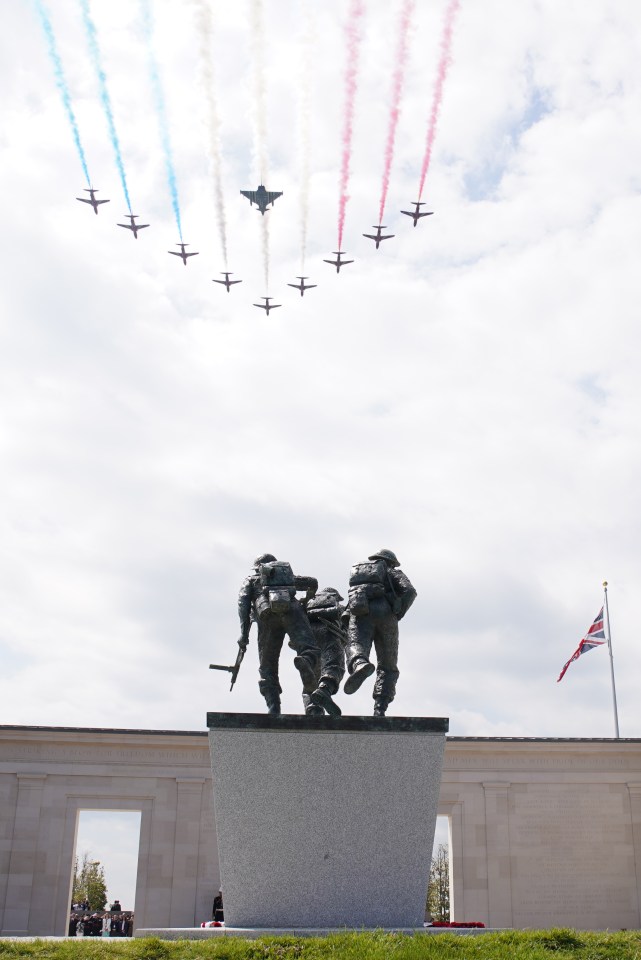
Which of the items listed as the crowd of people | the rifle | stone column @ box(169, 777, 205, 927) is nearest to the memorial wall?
stone column @ box(169, 777, 205, 927)

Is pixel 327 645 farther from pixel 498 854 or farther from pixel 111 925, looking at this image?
pixel 111 925

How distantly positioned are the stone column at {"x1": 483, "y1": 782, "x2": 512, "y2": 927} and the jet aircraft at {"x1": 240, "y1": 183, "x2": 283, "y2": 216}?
24.8m

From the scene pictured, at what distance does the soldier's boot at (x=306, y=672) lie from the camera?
12320mm

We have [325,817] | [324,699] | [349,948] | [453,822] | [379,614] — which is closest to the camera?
[349,948]

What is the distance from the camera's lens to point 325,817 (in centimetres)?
1048

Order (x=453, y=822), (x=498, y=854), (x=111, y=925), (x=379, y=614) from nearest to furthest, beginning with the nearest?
(x=379, y=614), (x=498, y=854), (x=453, y=822), (x=111, y=925)

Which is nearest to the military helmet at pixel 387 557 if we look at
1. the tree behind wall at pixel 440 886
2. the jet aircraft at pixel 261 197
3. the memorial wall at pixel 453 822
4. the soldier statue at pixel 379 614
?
the soldier statue at pixel 379 614

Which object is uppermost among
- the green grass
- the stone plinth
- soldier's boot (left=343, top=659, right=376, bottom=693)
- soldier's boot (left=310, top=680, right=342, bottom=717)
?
soldier's boot (left=343, top=659, right=376, bottom=693)

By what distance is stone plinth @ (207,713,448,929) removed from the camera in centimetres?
1021

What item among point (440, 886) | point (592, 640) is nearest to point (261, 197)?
point (592, 640)

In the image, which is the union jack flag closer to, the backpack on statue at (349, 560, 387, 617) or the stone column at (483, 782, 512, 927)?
the stone column at (483, 782, 512, 927)

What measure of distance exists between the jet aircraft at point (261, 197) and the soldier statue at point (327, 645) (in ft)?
96.6

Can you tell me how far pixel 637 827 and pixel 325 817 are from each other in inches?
982

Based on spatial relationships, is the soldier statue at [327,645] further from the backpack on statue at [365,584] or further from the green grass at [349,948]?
the green grass at [349,948]
